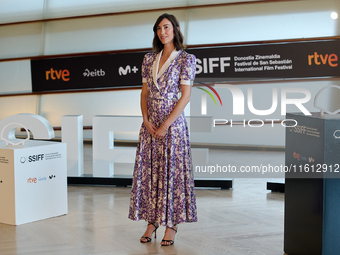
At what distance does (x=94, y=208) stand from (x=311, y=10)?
5.11m

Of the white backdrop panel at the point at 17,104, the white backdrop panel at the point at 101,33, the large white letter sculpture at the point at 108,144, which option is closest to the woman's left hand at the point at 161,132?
the large white letter sculpture at the point at 108,144

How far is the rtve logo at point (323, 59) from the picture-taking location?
280 inches

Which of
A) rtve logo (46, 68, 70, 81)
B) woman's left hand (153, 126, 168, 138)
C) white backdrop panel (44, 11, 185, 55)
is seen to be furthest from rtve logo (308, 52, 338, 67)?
woman's left hand (153, 126, 168, 138)

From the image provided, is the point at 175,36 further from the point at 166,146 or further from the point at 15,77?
the point at 15,77

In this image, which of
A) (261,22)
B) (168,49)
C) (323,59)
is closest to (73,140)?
(168,49)

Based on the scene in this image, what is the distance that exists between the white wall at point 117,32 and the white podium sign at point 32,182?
3.68 metres

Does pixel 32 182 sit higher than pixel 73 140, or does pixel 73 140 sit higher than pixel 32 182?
pixel 73 140

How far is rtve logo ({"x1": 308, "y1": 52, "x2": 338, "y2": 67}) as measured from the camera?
23.4 feet

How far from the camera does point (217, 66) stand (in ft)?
24.8

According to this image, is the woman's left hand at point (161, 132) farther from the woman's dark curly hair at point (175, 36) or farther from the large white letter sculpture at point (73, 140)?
the large white letter sculpture at point (73, 140)

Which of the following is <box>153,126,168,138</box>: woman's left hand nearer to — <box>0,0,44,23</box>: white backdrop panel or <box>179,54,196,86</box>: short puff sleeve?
<box>179,54,196,86</box>: short puff sleeve

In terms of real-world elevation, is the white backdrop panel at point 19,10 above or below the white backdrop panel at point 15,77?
above

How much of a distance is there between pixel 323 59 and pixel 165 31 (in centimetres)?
478

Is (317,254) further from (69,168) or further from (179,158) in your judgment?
(69,168)
